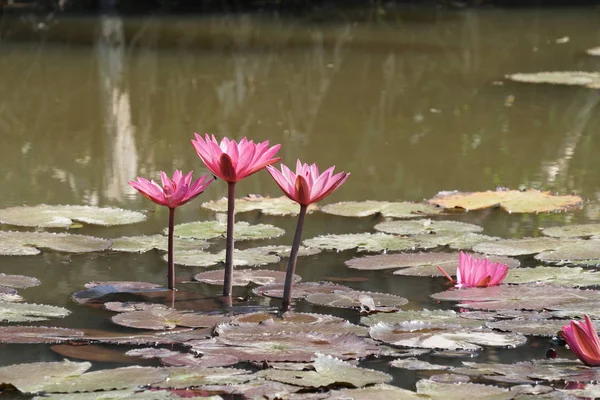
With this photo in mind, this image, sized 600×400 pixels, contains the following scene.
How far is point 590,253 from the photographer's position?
280 cm

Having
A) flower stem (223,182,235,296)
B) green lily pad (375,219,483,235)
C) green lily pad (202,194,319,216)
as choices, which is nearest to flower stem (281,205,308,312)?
flower stem (223,182,235,296)

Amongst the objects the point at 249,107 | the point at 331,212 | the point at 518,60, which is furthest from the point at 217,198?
the point at 518,60

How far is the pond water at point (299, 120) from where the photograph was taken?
2887 mm

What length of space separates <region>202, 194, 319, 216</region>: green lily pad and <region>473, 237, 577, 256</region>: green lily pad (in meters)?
0.74

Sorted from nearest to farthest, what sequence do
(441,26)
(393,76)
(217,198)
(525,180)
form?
(217,198) → (525,180) → (393,76) → (441,26)

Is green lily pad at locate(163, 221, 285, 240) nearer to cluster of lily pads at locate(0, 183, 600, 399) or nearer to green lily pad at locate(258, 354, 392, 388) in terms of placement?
cluster of lily pads at locate(0, 183, 600, 399)

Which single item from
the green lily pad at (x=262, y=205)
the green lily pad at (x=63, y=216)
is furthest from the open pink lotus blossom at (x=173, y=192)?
the green lily pad at (x=262, y=205)

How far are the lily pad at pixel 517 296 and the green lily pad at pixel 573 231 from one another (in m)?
0.60

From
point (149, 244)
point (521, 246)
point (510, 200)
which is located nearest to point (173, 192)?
point (149, 244)

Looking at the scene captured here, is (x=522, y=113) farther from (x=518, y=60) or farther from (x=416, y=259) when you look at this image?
(x=416, y=259)

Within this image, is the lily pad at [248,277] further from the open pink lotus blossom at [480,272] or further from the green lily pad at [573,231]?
the green lily pad at [573,231]

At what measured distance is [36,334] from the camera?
6.81ft

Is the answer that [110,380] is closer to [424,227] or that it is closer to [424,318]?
Answer: [424,318]

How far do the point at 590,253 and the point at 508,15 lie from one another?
9807 mm
